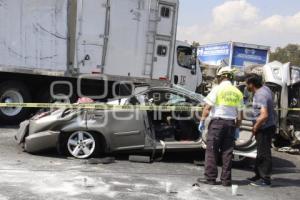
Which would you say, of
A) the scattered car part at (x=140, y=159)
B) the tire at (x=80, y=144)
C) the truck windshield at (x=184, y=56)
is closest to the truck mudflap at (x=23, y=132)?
the tire at (x=80, y=144)

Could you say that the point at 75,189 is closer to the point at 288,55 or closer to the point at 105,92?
the point at 105,92

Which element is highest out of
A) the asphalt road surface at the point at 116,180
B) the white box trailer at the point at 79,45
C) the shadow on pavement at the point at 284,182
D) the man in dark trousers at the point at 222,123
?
the white box trailer at the point at 79,45

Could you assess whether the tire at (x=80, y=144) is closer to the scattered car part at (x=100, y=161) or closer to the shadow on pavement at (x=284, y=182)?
the scattered car part at (x=100, y=161)

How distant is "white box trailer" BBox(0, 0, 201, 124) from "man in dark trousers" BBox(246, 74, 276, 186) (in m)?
6.48

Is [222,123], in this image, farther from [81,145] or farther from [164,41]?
[164,41]

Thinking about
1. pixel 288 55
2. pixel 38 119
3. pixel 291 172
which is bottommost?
pixel 291 172

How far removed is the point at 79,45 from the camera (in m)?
12.9

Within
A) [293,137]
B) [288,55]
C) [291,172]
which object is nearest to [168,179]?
[291,172]

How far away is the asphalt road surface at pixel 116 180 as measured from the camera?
6.11m

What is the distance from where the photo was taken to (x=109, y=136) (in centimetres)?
821

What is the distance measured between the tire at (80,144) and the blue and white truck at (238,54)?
16.6 meters

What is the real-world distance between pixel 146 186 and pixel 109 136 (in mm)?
1759

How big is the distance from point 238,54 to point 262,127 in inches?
713

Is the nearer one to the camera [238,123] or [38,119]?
[238,123]
